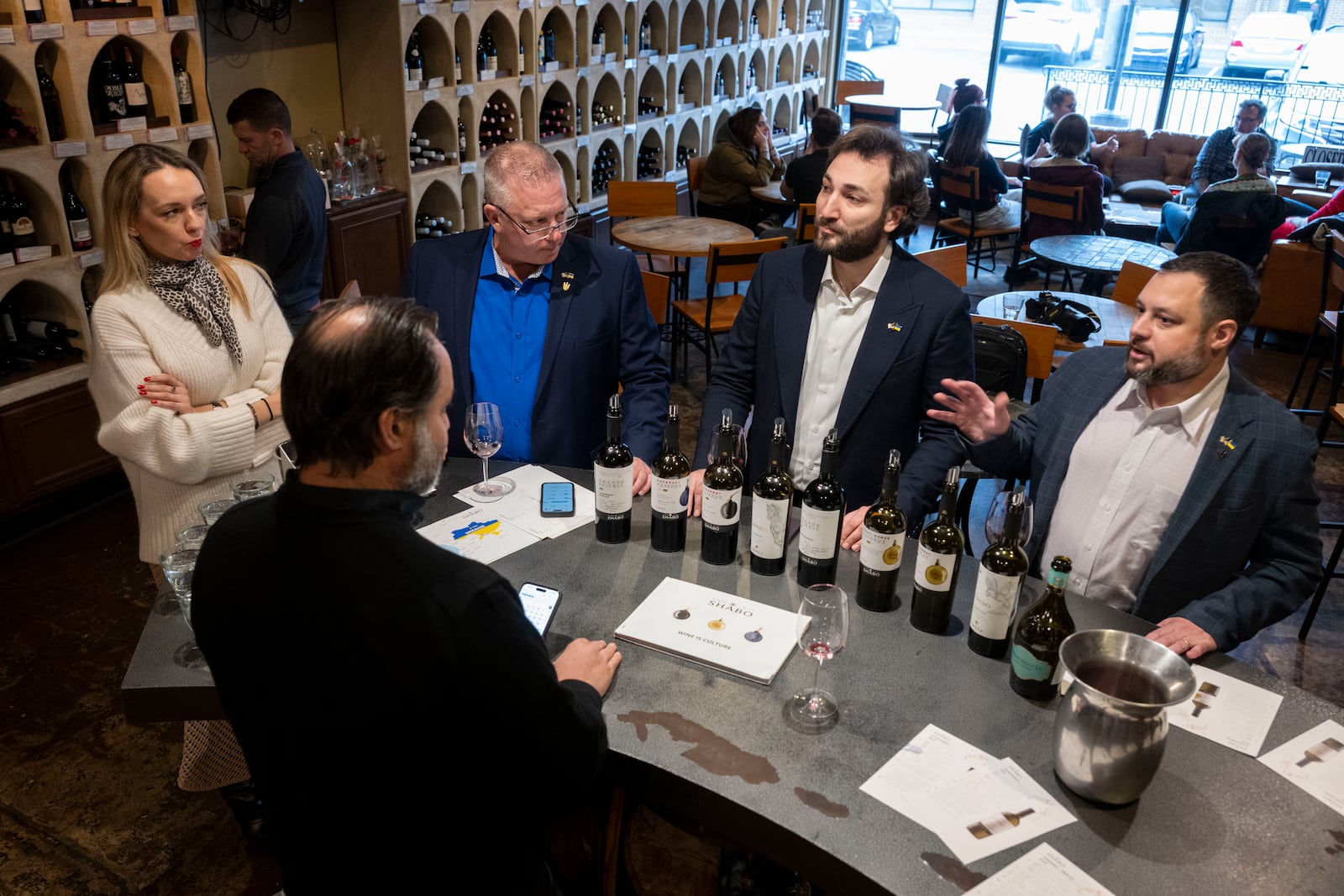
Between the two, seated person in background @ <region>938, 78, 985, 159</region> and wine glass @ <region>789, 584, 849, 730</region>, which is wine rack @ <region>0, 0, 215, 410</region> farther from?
seated person in background @ <region>938, 78, 985, 159</region>

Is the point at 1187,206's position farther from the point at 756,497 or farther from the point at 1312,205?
the point at 756,497

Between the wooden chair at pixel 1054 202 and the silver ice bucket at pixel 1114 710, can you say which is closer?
the silver ice bucket at pixel 1114 710

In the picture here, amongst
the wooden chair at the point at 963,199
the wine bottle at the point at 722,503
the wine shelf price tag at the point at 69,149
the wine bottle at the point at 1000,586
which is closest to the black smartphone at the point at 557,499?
the wine bottle at the point at 722,503

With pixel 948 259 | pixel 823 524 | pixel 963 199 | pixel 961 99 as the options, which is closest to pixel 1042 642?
pixel 823 524

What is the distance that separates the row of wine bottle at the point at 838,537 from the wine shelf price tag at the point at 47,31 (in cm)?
319

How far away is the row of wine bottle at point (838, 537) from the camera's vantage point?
1.66m

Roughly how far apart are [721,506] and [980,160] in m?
6.86

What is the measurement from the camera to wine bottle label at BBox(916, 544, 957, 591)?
176cm

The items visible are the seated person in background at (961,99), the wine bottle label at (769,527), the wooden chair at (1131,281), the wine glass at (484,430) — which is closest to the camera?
the wine bottle label at (769,527)

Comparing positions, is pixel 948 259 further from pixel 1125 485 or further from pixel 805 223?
pixel 1125 485

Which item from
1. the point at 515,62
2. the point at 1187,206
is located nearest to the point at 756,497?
the point at 515,62

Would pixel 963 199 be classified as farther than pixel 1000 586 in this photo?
Yes

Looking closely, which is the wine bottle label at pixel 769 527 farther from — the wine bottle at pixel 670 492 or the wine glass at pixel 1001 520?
the wine glass at pixel 1001 520

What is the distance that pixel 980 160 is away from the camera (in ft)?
25.9
